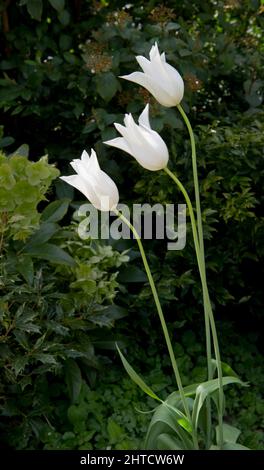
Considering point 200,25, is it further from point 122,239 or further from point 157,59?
point 157,59

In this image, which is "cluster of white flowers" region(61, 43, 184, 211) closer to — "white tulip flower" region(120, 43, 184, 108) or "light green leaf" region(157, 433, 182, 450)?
"white tulip flower" region(120, 43, 184, 108)

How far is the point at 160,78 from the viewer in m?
1.97

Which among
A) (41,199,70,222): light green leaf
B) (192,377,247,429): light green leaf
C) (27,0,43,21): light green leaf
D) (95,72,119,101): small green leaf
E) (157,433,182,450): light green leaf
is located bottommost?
(157,433,182,450): light green leaf

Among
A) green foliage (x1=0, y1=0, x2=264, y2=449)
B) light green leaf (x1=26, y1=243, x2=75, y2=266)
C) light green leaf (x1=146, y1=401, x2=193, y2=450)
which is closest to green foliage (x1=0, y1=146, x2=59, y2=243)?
green foliage (x1=0, y1=0, x2=264, y2=449)

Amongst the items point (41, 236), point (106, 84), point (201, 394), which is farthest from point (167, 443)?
point (106, 84)

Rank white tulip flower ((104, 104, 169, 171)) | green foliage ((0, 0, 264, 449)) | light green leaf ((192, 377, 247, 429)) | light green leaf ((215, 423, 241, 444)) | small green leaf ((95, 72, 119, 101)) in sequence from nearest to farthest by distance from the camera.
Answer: white tulip flower ((104, 104, 169, 171)), light green leaf ((192, 377, 247, 429)), light green leaf ((215, 423, 241, 444)), green foliage ((0, 0, 264, 449)), small green leaf ((95, 72, 119, 101))

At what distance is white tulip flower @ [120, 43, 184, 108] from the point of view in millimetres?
1958

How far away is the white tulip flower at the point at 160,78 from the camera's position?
6.42ft

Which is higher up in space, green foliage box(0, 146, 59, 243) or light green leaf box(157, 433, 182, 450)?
green foliage box(0, 146, 59, 243)

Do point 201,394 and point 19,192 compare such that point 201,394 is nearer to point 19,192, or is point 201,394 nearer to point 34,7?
point 19,192

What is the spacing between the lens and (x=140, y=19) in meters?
3.62

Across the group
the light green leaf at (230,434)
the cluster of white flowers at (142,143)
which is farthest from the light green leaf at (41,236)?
the light green leaf at (230,434)

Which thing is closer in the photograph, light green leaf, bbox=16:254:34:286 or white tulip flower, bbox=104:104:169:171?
white tulip flower, bbox=104:104:169:171

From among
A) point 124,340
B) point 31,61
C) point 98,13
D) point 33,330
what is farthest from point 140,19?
point 33,330
